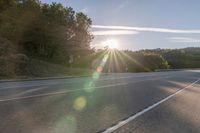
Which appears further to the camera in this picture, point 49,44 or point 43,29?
point 49,44

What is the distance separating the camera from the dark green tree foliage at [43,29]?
49344 millimetres

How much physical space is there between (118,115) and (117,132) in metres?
2.50

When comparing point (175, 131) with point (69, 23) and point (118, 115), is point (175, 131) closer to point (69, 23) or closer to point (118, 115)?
point (118, 115)

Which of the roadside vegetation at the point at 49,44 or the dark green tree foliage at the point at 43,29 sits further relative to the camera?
the dark green tree foliage at the point at 43,29

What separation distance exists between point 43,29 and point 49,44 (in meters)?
3.79

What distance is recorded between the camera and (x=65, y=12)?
198ft

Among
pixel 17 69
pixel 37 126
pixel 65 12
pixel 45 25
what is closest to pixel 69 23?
pixel 65 12

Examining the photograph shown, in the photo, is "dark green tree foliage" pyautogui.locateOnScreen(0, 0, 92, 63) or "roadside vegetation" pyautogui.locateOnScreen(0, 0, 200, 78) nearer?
"roadside vegetation" pyautogui.locateOnScreen(0, 0, 200, 78)

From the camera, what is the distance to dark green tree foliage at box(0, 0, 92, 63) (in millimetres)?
49344

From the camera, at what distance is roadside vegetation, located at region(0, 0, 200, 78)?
39.5 metres

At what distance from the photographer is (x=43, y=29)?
167 ft

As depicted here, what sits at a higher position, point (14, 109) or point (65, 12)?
point (65, 12)

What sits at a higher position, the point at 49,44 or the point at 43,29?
the point at 43,29

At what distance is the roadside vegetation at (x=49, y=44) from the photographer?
39.5 m
